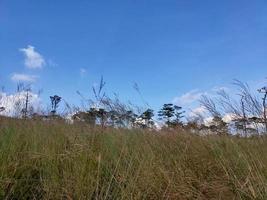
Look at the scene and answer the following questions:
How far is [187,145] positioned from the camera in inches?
189

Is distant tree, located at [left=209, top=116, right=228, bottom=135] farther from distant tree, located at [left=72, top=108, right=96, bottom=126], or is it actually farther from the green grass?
distant tree, located at [left=72, top=108, right=96, bottom=126]

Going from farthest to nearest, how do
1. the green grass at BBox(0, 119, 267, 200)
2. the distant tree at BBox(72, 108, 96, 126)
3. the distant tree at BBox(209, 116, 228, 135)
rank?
the distant tree at BBox(72, 108, 96, 126) → the distant tree at BBox(209, 116, 228, 135) → the green grass at BBox(0, 119, 267, 200)

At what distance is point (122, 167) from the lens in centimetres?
365

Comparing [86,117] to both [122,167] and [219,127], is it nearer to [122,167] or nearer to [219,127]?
[219,127]

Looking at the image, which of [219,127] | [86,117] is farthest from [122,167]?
[86,117]

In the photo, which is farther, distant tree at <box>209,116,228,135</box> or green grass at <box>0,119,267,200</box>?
distant tree at <box>209,116,228,135</box>

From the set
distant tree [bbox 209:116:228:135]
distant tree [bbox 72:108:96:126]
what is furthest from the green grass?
distant tree [bbox 72:108:96:126]

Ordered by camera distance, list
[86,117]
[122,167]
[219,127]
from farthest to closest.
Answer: [86,117] → [219,127] → [122,167]

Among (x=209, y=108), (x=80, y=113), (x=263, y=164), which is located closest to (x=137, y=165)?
(x=263, y=164)

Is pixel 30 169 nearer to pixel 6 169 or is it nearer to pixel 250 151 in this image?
pixel 6 169

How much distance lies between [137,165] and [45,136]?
50.1 inches

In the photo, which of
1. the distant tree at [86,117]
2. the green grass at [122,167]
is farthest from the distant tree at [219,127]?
the distant tree at [86,117]

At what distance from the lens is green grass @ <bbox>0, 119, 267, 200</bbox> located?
327 cm

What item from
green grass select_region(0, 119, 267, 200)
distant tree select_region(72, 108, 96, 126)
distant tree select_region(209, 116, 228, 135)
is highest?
distant tree select_region(72, 108, 96, 126)
